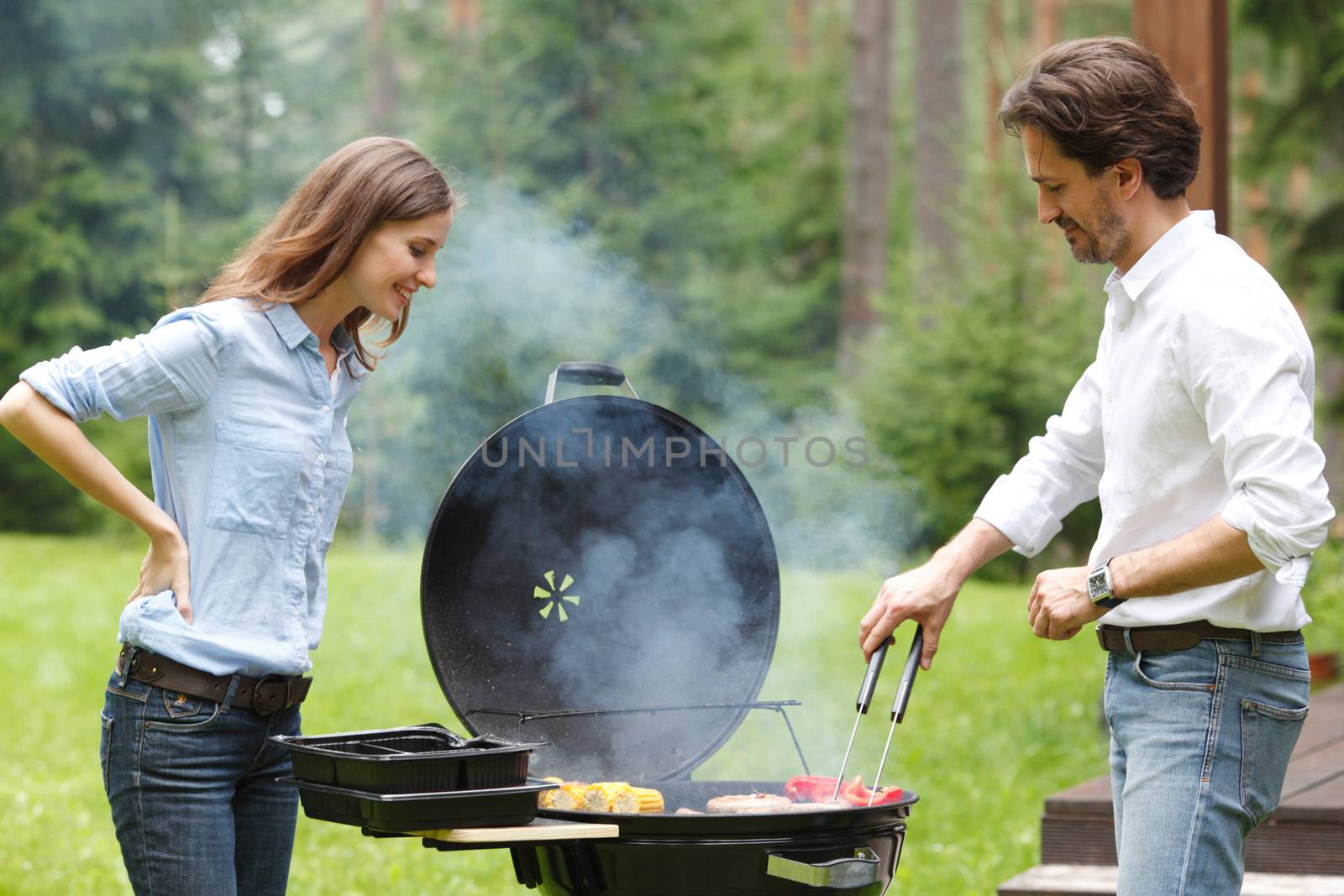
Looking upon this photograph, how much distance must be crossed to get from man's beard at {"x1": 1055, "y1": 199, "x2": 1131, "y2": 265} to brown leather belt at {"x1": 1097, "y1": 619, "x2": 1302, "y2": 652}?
526 mm

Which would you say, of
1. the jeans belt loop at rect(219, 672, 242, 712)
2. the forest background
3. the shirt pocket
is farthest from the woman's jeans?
the forest background

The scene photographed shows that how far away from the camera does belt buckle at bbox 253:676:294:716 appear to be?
2.04 meters

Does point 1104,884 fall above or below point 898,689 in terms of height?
below

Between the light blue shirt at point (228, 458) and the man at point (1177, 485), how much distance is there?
1.12m

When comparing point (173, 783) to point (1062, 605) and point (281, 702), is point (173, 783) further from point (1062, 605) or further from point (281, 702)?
point (1062, 605)

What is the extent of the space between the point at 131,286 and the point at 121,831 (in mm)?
13461

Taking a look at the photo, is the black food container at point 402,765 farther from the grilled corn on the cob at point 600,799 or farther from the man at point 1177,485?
the man at point 1177,485

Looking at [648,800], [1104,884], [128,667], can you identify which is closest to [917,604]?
[648,800]

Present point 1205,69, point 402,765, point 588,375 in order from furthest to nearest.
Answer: point 1205,69, point 588,375, point 402,765

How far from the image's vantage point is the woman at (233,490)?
1966mm

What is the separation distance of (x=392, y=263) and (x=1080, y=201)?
1.04 metres

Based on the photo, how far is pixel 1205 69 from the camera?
4.52m

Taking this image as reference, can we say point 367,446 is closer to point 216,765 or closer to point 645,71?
point 645,71

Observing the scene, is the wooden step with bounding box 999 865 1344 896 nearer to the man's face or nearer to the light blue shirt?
the man's face
